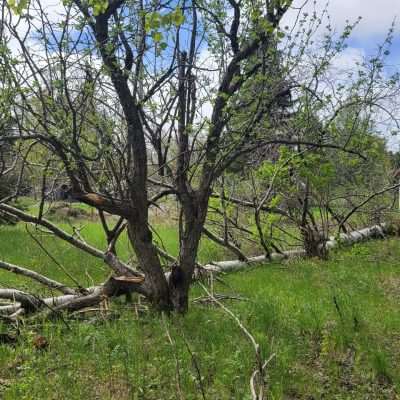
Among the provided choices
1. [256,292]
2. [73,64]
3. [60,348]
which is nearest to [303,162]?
[256,292]

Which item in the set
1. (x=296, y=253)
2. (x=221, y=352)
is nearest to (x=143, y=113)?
(x=221, y=352)

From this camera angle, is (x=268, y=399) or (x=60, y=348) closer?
(x=268, y=399)

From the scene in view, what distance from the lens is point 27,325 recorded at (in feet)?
17.5

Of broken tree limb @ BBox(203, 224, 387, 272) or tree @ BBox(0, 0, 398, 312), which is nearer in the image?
tree @ BBox(0, 0, 398, 312)

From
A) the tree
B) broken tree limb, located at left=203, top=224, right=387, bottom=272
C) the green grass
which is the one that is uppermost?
the tree

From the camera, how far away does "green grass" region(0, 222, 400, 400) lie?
3977mm

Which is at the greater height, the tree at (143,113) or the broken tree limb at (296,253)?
the tree at (143,113)

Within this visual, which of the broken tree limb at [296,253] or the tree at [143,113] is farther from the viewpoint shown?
the broken tree limb at [296,253]

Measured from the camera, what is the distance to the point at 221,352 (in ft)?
15.5

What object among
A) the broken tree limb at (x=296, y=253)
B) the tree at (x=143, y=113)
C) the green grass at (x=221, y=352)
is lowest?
Result: the green grass at (x=221, y=352)

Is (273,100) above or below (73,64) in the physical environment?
below

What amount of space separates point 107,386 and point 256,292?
3.93 m

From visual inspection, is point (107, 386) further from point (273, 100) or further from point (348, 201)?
point (348, 201)

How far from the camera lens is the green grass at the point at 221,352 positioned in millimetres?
3977
